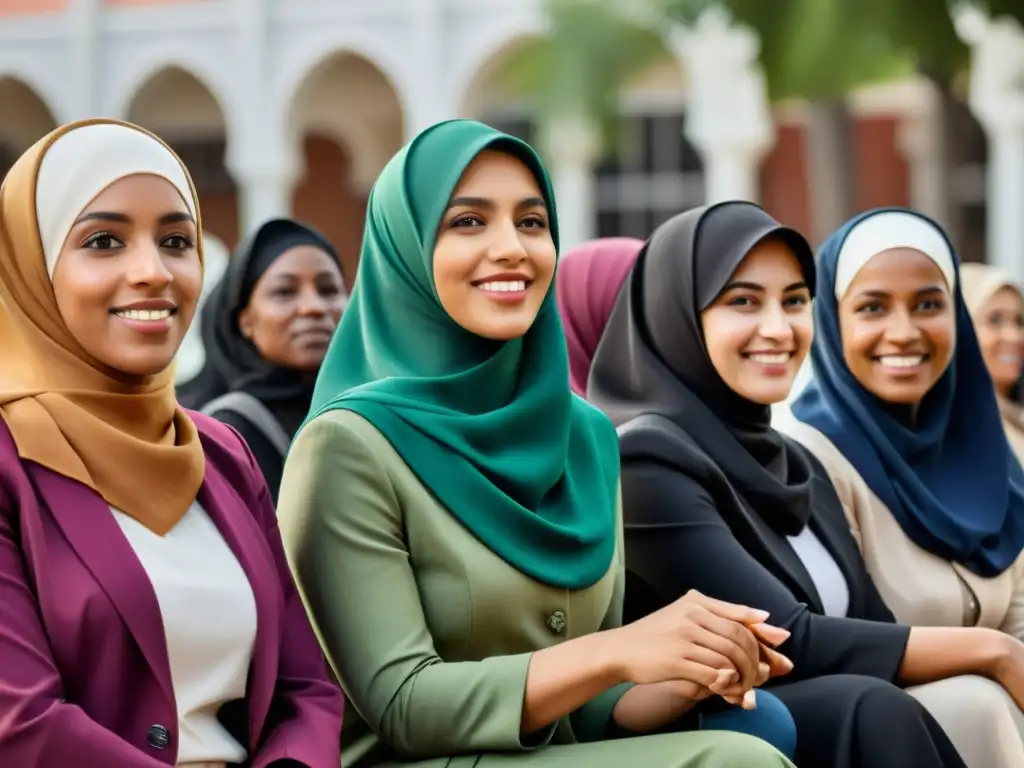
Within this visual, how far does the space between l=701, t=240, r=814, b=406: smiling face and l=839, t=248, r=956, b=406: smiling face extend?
22.6 inches

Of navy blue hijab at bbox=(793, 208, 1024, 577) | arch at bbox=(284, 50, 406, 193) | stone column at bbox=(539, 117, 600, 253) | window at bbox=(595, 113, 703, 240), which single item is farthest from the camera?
arch at bbox=(284, 50, 406, 193)

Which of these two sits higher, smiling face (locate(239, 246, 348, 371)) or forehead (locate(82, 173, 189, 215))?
forehead (locate(82, 173, 189, 215))

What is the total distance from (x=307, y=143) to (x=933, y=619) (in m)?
21.7

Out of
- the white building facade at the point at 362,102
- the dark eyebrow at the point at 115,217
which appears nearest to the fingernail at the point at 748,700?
the dark eyebrow at the point at 115,217

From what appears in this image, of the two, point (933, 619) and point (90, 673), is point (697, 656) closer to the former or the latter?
point (90, 673)

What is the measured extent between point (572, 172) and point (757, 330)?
16935mm

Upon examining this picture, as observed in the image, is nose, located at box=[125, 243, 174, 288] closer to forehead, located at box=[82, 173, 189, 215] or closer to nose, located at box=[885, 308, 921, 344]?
forehead, located at box=[82, 173, 189, 215]

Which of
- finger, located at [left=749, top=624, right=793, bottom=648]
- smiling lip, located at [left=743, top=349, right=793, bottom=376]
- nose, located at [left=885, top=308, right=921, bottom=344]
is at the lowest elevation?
finger, located at [left=749, top=624, right=793, bottom=648]

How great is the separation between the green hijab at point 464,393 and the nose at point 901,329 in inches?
43.9

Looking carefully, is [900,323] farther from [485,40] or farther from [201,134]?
[201,134]

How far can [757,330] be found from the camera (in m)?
3.20

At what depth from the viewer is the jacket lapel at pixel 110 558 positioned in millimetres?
2221

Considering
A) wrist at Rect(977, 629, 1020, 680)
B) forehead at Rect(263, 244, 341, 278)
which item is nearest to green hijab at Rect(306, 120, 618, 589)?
wrist at Rect(977, 629, 1020, 680)

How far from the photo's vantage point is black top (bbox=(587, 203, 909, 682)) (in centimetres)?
308
